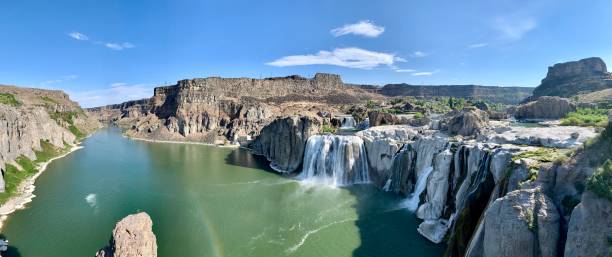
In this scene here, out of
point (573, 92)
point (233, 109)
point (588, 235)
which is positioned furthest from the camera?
point (233, 109)

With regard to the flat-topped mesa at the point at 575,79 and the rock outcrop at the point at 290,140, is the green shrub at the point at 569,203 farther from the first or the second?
the flat-topped mesa at the point at 575,79

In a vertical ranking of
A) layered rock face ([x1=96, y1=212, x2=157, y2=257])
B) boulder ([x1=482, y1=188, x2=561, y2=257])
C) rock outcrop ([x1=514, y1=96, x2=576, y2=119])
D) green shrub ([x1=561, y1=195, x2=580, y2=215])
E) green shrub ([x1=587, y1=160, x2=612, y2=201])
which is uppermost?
rock outcrop ([x1=514, y1=96, x2=576, y2=119])

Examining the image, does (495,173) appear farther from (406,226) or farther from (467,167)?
(406,226)

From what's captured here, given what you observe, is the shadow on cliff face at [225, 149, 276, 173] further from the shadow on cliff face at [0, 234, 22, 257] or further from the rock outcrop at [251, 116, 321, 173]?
the shadow on cliff face at [0, 234, 22, 257]

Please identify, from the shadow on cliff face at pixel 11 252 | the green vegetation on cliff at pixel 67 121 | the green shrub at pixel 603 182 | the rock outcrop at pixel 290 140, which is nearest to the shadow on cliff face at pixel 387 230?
the green shrub at pixel 603 182

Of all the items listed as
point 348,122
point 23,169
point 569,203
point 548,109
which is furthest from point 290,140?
point 569,203

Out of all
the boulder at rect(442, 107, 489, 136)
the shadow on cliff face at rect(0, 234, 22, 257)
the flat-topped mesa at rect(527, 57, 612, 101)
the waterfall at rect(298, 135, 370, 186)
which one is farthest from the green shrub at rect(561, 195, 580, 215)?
the flat-topped mesa at rect(527, 57, 612, 101)

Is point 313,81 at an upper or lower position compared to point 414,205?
upper

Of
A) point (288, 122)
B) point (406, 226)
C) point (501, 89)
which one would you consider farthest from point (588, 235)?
point (501, 89)
